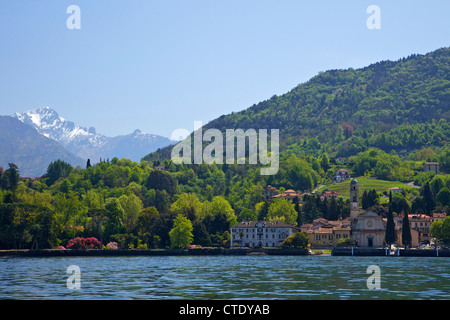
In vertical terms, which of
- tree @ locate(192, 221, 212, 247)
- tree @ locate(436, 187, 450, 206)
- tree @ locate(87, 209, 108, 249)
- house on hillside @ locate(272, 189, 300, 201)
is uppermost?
house on hillside @ locate(272, 189, 300, 201)

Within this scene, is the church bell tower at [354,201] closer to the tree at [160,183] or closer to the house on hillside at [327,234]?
the house on hillside at [327,234]

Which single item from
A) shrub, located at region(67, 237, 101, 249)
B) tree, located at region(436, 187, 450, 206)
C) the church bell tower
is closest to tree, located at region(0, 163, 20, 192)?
shrub, located at region(67, 237, 101, 249)

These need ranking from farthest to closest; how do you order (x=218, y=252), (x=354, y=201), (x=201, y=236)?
(x=354, y=201) → (x=201, y=236) → (x=218, y=252)

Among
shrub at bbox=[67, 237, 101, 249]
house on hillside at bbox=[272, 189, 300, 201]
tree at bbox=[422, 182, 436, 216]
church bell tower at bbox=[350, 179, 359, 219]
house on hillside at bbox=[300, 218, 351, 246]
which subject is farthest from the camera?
house on hillside at bbox=[272, 189, 300, 201]

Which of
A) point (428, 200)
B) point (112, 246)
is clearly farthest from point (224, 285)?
point (428, 200)

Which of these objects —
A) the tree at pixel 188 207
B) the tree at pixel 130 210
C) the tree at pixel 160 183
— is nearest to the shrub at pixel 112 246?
the tree at pixel 188 207

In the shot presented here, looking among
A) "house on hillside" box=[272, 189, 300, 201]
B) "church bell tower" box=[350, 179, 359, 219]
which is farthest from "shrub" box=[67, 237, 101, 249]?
"house on hillside" box=[272, 189, 300, 201]

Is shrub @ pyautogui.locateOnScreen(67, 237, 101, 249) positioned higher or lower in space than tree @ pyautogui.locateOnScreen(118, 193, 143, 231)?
lower

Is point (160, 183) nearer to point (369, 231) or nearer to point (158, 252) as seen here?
→ point (369, 231)

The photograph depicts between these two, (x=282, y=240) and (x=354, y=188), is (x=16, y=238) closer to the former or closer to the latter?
(x=282, y=240)

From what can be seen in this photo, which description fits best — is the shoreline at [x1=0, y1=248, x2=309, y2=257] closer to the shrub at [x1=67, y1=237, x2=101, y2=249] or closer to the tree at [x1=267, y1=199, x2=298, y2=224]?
the shrub at [x1=67, y1=237, x2=101, y2=249]

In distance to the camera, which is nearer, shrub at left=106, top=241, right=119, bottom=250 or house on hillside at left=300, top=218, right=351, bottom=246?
shrub at left=106, top=241, right=119, bottom=250

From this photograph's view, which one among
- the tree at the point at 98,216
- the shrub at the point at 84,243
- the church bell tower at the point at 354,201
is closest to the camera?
the shrub at the point at 84,243

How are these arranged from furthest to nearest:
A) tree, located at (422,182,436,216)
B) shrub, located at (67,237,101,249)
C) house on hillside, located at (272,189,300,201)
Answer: house on hillside, located at (272,189,300,201) < tree, located at (422,182,436,216) < shrub, located at (67,237,101,249)
